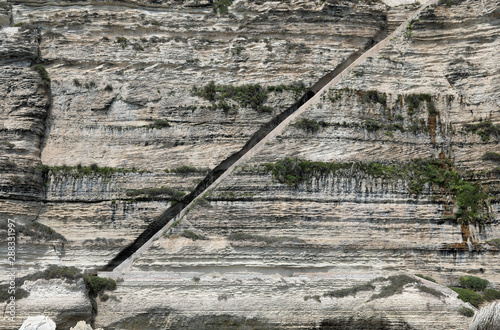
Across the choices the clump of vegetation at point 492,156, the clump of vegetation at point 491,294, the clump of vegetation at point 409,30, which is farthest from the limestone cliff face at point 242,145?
the clump of vegetation at point 491,294

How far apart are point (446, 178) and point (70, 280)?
10.5 metres

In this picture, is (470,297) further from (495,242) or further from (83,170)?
(83,170)

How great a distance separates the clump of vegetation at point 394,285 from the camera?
1363cm

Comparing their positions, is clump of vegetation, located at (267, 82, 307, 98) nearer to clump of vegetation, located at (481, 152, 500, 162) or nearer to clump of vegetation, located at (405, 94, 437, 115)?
clump of vegetation, located at (405, 94, 437, 115)

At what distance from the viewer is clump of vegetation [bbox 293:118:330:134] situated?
15.8 meters

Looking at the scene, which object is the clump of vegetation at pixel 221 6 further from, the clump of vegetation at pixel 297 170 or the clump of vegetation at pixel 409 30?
the clump of vegetation at pixel 409 30

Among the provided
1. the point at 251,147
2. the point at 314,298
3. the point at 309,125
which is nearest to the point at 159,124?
the point at 251,147

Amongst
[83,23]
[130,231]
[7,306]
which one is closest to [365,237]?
[130,231]

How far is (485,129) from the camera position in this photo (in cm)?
1586

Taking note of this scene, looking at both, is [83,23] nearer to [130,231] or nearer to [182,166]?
[182,166]

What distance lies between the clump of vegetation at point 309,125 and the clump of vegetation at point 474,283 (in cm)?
565

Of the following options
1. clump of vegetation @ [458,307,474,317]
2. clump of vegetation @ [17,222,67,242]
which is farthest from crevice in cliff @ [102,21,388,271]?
clump of vegetation @ [458,307,474,317]

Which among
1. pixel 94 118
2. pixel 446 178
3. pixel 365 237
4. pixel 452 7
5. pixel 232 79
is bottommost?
pixel 365 237

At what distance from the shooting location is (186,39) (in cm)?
1692
